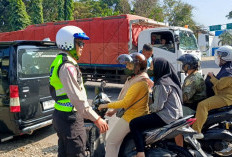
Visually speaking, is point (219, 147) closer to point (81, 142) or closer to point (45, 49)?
point (81, 142)

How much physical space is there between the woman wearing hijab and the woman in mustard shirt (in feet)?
0.36

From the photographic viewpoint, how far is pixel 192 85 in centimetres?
301

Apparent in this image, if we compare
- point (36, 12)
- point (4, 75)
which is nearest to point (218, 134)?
point (4, 75)

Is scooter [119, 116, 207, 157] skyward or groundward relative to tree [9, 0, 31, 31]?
groundward

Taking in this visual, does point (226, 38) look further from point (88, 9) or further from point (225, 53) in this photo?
point (225, 53)

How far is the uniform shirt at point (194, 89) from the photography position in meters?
3.01

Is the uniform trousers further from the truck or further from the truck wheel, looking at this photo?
the truck

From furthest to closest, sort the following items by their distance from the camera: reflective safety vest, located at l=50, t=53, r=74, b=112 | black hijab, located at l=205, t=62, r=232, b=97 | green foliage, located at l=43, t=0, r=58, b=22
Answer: green foliage, located at l=43, t=0, r=58, b=22 → black hijab, located at l=205, t=62, r=232, b=97 → reflective safety vest, located at l=50, t=53, r=74, b=112

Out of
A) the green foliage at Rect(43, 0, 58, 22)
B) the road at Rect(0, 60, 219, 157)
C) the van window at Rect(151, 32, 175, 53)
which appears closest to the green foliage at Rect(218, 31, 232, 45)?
the green foliage at Rect(43, 0, 58, 22)

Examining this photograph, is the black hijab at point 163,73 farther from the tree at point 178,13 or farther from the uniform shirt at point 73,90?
the tree at point 178,13

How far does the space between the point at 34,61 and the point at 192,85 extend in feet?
9.36

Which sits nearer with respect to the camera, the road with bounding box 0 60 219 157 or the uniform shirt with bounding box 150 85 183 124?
the uniform shirt with bounding box 150 85 183 124

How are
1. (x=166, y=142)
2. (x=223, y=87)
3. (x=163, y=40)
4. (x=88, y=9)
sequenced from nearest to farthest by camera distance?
(x=166, y=142)
(x=223, y=87)
(x=163, y=40)
(x=88, y=9)

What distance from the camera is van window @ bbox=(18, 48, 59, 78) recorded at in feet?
12.7
